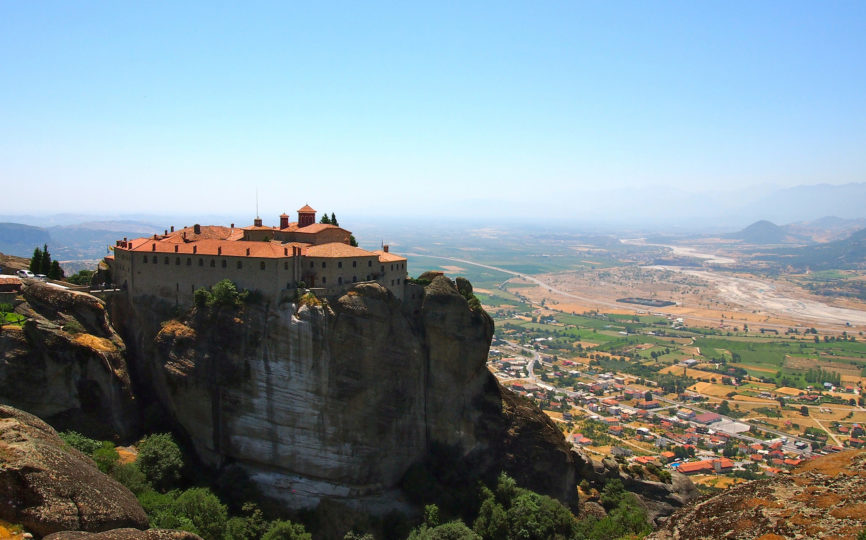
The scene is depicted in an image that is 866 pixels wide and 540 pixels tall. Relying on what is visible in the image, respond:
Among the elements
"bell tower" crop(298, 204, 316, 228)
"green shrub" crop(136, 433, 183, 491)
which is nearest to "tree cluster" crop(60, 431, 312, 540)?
"green shrub" crop(136, 433, 183, 491)

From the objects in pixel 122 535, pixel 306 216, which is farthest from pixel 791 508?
pixel 306 216

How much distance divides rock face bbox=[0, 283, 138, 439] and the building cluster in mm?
4721

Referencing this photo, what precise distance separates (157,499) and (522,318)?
159 metres

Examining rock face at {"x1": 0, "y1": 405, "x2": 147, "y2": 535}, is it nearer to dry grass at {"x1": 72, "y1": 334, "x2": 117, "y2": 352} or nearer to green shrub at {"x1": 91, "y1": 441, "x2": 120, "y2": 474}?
green shrub at {"x1": 91, "y1": 441, "x2": 120, "y2": 474}

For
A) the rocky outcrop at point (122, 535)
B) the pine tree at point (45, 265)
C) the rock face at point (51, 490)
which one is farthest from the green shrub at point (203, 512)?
the pine tree at point (45, 265)

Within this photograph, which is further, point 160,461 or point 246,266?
point 246,266

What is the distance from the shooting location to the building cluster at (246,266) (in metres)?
44.3

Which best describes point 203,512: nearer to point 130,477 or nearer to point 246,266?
point 130,477

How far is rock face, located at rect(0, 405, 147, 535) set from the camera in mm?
20141

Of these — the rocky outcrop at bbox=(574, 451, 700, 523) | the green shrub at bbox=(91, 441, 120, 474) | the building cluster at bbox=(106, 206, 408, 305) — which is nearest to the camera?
the green shrub at bbox=(91, 441, 120, 474)

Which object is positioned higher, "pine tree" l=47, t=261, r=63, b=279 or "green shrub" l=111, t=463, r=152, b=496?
"pine tree" l=47, t=261, r=63, b=279

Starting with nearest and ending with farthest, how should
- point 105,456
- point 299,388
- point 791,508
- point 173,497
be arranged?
point 791,508 < point 105,456 < point 173,497 < point 299,388

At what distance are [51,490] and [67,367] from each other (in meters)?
21.1

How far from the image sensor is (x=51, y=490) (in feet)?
69.9
